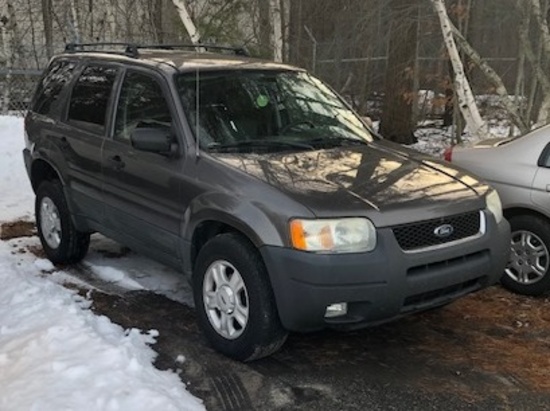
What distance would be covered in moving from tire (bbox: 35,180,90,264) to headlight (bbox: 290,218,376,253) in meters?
2.86

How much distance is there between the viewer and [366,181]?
402 cm

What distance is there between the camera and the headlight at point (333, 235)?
3.58 meters

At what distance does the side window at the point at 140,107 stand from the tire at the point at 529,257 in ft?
9.37

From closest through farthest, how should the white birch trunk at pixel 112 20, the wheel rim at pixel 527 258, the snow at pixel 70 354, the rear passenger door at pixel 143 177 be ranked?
1. the snow at pixel 70 354
2. the rear passenger door at pixel 143 177
3. the wheel rim at pixel 527 258
4. the white birch trunk at pixel 112 20

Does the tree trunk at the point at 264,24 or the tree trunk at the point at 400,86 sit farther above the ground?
the tree trunk at the point at 264,24

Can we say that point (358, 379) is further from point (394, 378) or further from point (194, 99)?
point (194, 99)

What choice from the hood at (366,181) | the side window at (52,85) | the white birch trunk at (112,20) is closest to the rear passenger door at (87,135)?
the side window at (52,85)

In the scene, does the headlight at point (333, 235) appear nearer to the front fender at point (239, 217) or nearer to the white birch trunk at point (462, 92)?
the front fender at point (239, 217)

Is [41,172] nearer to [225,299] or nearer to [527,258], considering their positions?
[225,299]

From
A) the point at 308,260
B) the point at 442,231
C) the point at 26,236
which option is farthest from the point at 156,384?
the point at 26,236

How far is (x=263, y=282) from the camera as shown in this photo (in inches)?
148

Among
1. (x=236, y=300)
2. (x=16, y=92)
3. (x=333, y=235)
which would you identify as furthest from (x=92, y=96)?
(x=16, y=92)

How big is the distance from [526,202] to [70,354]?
3509 mm

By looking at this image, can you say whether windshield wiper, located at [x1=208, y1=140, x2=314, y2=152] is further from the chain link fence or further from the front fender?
the chain link fence
